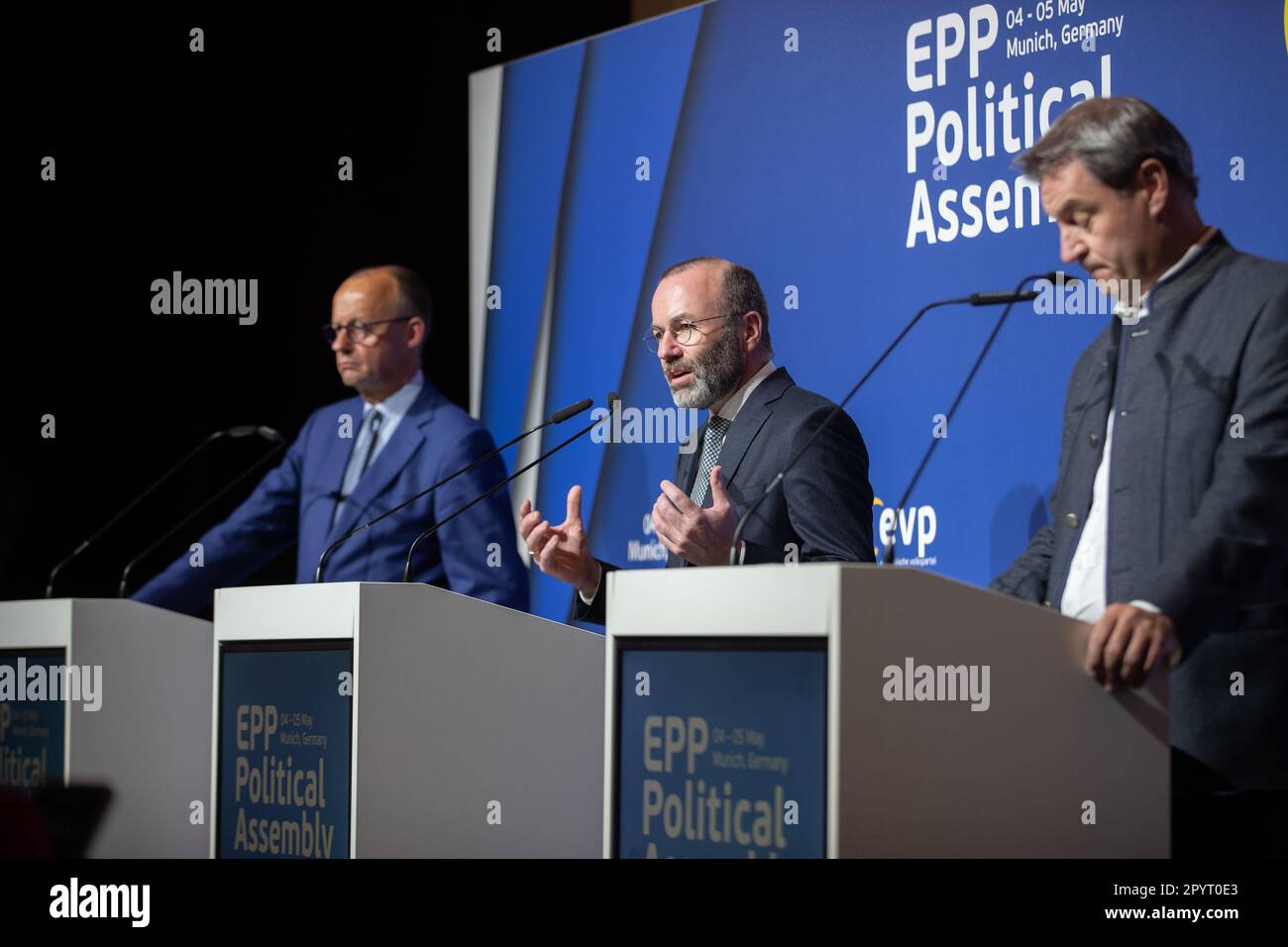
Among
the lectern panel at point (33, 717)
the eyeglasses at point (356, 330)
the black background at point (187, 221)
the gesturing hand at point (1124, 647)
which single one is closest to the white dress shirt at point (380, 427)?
the eyeglasses at point (356, 330)

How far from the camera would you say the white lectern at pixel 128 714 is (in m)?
4.03

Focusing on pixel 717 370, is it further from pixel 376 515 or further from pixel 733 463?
pixel 376 515

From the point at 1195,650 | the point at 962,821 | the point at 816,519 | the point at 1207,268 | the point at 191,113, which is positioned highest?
the point at 191,113

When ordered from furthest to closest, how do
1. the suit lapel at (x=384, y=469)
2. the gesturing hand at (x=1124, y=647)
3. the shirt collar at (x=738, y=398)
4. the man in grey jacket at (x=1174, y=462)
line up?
the suit lapel at (x=384, y=469) → the shirt collar at (x=738, y=398) → the man in grey jacket at (x=1174, y=462) → the gesturing hand at (x=1124, y=647)

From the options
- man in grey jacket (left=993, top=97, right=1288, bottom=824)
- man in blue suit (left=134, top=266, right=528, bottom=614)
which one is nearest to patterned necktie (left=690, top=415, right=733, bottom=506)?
man in grey jacket (left=993, top=97, right=1288, bottom=824)

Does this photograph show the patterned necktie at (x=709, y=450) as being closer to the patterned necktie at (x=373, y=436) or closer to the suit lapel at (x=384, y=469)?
the suit lapel at (x=384, y=469)

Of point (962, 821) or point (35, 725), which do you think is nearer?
point (962, 821)

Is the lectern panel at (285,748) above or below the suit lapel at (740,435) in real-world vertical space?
below

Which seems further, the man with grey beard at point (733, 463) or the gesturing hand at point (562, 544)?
the gesturing hand at point (562, 544)

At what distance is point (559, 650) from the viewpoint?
3.41m

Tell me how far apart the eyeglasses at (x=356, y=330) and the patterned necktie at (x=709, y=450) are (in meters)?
1.71
